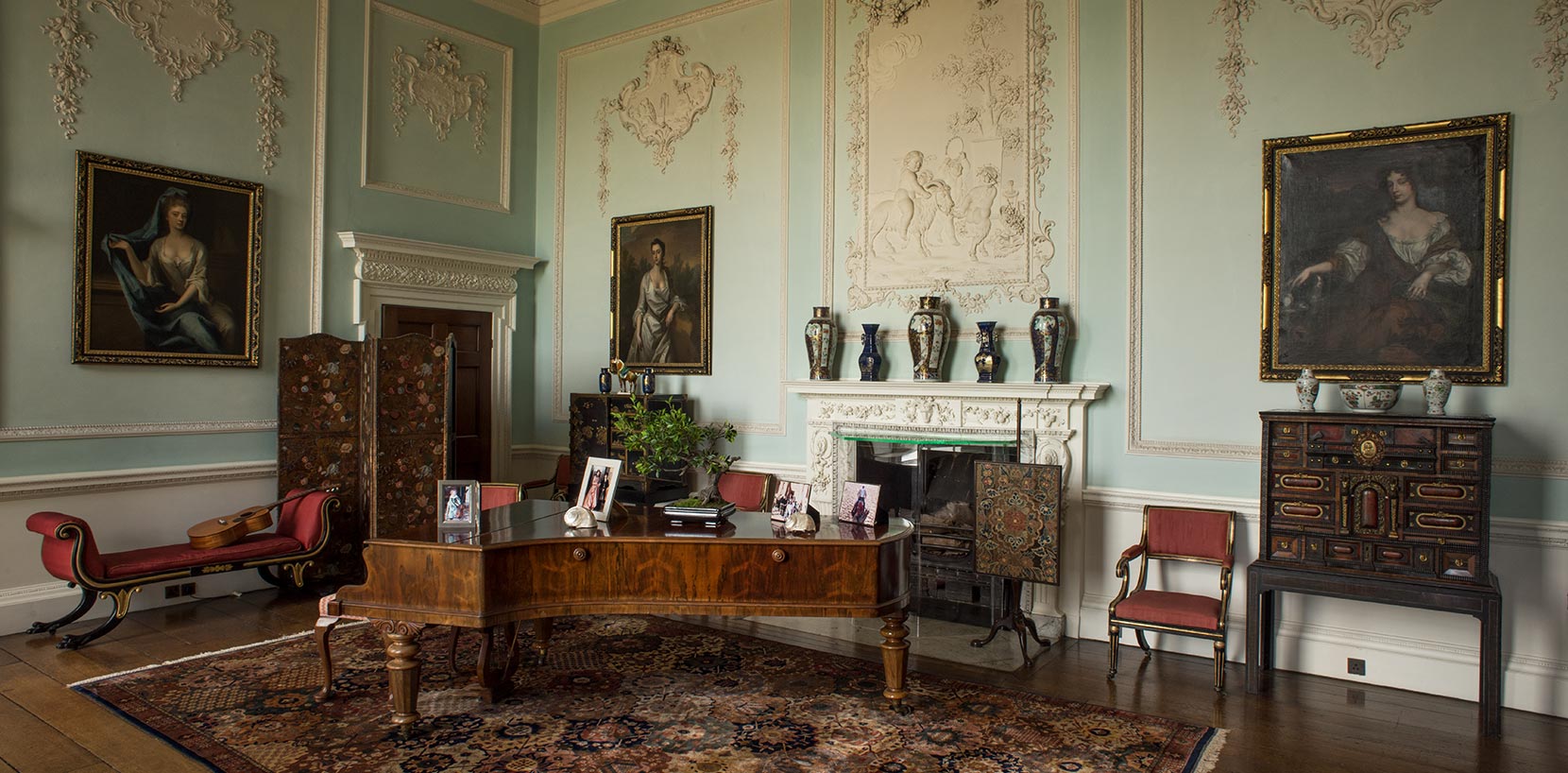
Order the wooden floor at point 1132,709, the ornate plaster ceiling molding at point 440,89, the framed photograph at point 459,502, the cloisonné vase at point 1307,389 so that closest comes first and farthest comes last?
the wooden floor at point 1132,709 < the framed photograph at point 459,502 < the cloisonné vase at point 1307,389 < the ornate plaster ceiling molding at point 440,89

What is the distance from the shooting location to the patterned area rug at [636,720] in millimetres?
3900

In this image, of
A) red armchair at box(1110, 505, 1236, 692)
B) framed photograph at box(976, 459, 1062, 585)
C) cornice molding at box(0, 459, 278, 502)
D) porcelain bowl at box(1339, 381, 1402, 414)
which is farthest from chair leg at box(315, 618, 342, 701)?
porcelain bowl at box(1339, 381, 1402, 414)

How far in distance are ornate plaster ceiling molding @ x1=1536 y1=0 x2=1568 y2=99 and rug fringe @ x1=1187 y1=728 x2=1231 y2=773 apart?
367 cm

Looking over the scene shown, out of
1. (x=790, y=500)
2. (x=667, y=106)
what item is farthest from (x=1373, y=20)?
(x=667, y=106)

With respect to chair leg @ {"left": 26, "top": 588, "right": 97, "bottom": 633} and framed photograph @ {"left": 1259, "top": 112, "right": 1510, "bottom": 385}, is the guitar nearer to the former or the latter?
chair leg @ {"left": 26, "top": 588, "right": 97, "bottom": 633}

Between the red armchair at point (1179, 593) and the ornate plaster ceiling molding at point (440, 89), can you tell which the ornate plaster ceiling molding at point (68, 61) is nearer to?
the ornate plaster ceiling molding at point (440, 89)

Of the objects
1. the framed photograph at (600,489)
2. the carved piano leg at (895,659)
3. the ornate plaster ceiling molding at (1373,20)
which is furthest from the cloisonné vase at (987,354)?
the framed photograph at (600,489)

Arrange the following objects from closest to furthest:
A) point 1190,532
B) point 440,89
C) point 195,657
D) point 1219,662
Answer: point 1219,662 < point 195,657 < point 1190,532 < point 440,89

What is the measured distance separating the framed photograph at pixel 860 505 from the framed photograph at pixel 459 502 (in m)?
1.75

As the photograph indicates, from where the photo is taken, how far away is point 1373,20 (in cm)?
519

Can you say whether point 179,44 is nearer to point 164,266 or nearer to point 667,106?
point 164,266

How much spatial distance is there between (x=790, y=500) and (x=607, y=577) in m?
1.00

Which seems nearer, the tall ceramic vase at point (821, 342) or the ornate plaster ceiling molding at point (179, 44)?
the ornate plaster ceiling molding at point (179, 44)

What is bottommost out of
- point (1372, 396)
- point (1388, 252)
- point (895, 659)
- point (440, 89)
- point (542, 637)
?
point (542, 637)
